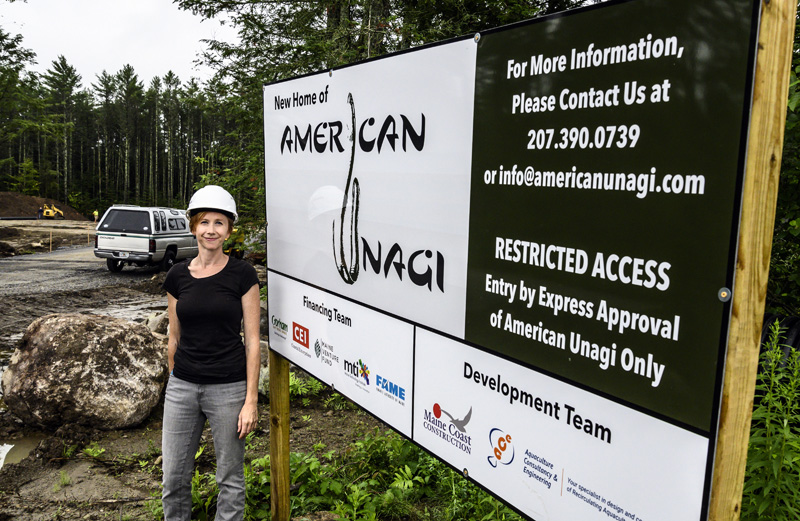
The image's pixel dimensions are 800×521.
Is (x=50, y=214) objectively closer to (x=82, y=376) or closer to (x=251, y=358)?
(x=82, y=376)

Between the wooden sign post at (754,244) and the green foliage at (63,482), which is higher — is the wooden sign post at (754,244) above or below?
above

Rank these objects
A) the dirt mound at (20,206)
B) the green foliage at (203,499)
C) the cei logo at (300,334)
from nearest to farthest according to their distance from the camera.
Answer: the cei logo at (300,334), the green foliage at (203,499), the dirt mound at (20,206)

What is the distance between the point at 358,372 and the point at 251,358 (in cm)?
81

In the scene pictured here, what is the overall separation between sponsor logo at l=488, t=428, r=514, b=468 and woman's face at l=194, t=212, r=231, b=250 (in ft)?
6.50

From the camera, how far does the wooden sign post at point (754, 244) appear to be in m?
1.16

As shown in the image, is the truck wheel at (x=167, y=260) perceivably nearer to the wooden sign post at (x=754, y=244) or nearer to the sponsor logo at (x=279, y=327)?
the sponsor logo at (x=279, y=327)

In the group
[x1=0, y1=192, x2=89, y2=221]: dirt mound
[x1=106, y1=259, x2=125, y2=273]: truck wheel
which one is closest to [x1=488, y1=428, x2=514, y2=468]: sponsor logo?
[x1=106, y1=259, x2=125, y2=273]: truck wheel

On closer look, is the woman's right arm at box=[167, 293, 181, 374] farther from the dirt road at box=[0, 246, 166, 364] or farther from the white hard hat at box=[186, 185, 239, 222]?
the dirt road at box=[0, 246, 166, 364]

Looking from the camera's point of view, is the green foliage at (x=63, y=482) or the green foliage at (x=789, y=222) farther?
the green foliage at (x=63, y=482)

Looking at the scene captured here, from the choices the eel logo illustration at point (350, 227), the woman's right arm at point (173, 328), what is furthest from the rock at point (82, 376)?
the eel logo illustration at point (350, 227)

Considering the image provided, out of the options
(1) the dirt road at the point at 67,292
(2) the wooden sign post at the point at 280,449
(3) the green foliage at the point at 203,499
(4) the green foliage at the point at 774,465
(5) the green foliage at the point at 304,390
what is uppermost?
(4) the green foliage at the point at 774,465

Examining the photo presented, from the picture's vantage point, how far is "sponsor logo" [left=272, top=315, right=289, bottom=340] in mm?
3500

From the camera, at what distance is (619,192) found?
1.44 m

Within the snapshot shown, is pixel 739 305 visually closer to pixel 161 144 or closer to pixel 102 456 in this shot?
pixel 102 456
